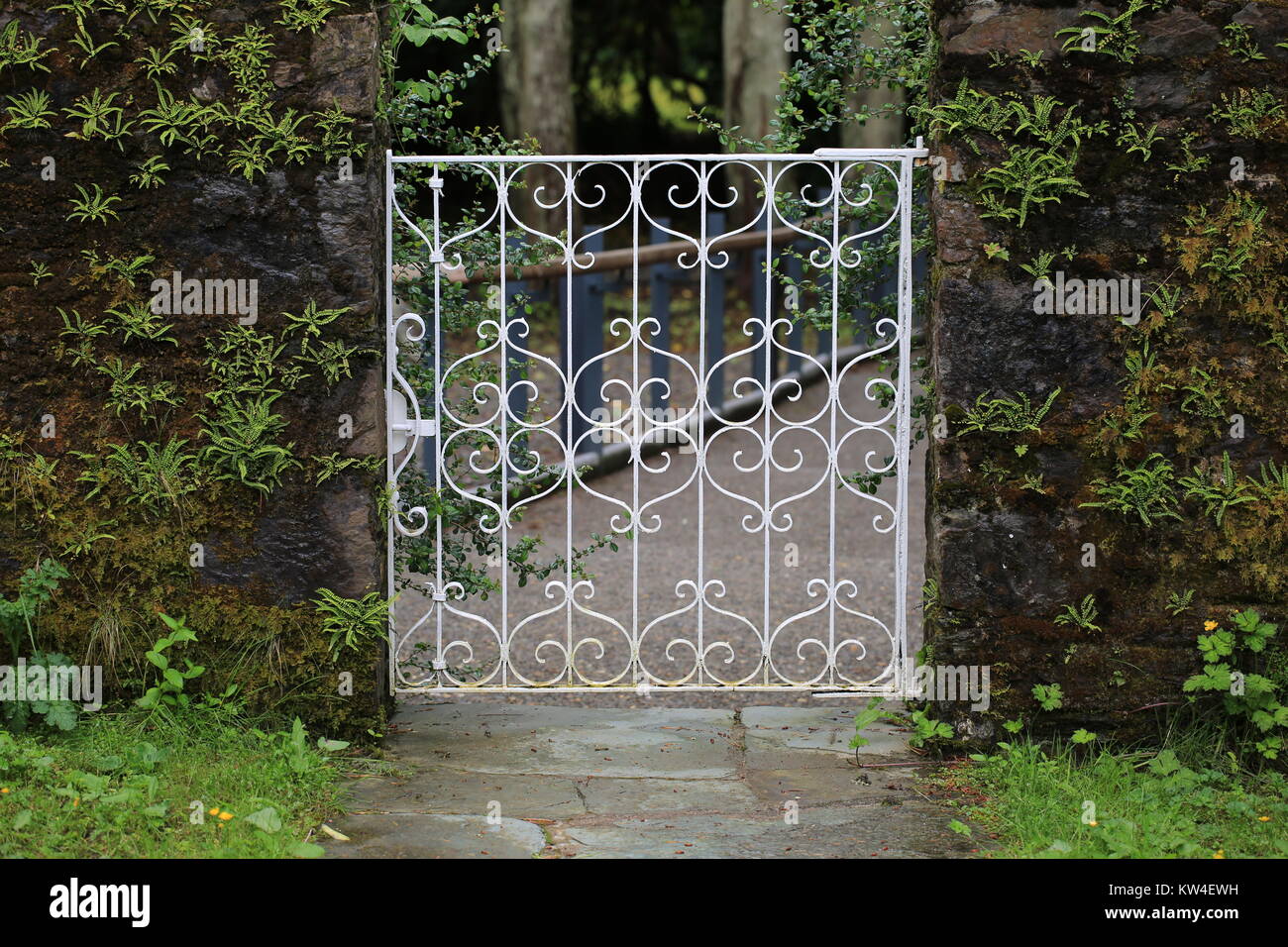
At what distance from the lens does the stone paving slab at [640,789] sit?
13.0 ft

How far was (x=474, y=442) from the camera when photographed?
5.02 meters

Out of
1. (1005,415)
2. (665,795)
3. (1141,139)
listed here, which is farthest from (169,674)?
(1141,139)

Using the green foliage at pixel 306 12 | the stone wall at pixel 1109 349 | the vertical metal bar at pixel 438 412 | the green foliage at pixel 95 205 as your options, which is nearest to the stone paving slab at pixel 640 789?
the vertical metal bar at pixel 438 412

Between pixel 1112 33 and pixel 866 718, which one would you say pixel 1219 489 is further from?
pixel 1112 33

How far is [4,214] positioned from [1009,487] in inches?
124

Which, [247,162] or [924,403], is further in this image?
[924,403]

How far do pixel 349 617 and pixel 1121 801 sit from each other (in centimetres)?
232

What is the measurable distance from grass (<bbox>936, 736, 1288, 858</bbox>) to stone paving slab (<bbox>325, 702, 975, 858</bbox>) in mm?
186

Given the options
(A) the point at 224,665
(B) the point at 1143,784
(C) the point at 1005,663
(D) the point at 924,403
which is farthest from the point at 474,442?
(B) the point at 1143,784

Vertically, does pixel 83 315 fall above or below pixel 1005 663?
above

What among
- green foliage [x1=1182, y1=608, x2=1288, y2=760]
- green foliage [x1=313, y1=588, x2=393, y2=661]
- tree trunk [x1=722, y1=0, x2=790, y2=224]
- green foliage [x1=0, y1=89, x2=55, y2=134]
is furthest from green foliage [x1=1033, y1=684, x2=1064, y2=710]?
tree trunk [x1=722, y1=0, x2=790, y2=224]

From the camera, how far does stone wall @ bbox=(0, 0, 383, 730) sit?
176 inches

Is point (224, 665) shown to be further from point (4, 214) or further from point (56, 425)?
point (4, 214)

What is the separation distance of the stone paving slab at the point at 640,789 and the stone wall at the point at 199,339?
0.47 metres
